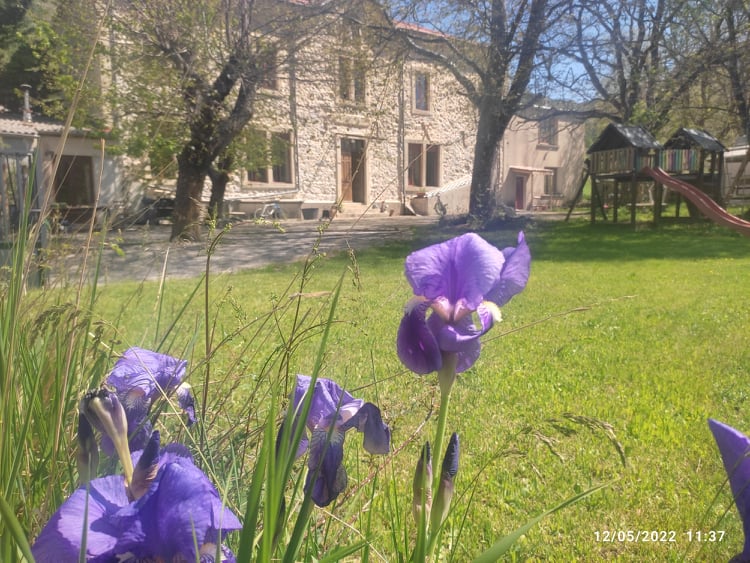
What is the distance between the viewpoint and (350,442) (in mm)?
2273

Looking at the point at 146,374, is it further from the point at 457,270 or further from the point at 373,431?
the point at 457,270

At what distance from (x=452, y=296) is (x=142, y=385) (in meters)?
0.49

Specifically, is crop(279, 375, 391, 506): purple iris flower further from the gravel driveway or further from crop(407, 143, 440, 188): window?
crop(407, 143, 440, 188): window

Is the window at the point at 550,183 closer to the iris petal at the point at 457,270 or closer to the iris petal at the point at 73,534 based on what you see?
the iris petal at the point at 457,270

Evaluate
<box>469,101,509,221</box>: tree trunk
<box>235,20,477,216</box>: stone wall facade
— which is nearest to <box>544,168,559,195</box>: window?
<box>235,20,477,216</box>: stone wall facade

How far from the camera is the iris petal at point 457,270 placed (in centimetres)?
74

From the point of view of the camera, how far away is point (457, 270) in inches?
29.9

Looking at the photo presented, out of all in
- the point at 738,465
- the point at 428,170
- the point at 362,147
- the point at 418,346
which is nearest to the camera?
the point at 738,465

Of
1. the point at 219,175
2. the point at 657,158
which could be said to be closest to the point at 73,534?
the point at 219,175

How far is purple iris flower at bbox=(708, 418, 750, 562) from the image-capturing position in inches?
25.1

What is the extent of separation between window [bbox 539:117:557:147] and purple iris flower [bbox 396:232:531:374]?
17.8 metres

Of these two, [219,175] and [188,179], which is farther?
[219,175]

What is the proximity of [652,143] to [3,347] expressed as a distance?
14.1m

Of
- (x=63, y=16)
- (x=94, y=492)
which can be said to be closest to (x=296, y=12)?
(x=63, y=16)
